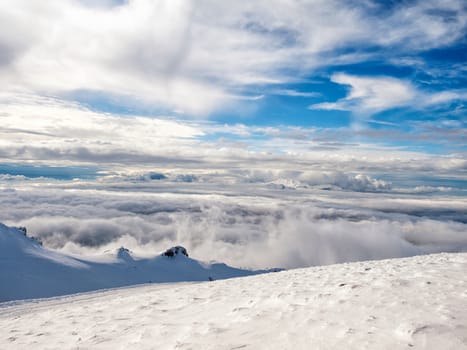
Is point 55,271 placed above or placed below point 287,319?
below

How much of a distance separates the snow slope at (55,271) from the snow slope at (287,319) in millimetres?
38413

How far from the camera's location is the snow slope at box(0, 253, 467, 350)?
6869 millimetres

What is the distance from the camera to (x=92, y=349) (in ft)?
27.1

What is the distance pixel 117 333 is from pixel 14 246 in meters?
54.0

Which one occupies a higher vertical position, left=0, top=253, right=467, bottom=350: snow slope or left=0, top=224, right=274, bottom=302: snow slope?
left=0, top=253, right=467, bottom=350: snow slope

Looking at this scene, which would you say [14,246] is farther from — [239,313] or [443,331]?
[443,331]

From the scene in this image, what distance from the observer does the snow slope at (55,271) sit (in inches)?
1761

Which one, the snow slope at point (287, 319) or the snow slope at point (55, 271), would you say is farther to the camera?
the snow slope at point (55, 271)

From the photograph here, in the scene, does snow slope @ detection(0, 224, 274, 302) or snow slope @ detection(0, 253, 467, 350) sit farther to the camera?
snow slope @ detection(0, 224, 274, 302)

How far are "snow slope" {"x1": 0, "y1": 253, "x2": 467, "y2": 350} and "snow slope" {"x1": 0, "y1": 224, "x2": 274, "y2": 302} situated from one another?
3841cm

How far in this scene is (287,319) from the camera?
8.38 metres

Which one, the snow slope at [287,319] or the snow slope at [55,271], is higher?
the snow slope at [287,319]

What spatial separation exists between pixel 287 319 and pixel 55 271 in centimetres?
5309

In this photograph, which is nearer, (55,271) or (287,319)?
(287,319)
